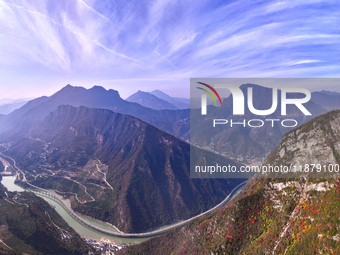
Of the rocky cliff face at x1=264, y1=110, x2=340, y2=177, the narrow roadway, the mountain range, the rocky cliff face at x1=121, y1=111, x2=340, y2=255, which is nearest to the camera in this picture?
the rocky cliff face at x1=121, y1=111, x2=340, y2=255

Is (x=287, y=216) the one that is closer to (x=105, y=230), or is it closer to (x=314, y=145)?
(x=314, y=145)

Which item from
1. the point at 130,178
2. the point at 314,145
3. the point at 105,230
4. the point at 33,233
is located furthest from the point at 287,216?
the point at 130,178

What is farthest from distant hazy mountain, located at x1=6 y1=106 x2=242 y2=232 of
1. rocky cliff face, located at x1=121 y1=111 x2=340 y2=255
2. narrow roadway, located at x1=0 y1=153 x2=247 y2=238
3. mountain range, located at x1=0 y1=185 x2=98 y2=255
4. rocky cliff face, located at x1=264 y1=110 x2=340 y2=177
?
rocky cliff face, located at x1=264 y1=110 x2=340 y2=177

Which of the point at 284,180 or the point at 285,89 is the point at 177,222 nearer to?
the point at 284,180

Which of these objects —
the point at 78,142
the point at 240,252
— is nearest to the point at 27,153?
the point at 78,142

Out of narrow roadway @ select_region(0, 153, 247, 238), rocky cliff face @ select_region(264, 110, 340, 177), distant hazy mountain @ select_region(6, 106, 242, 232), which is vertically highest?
rocky cliff face @ select_region(264, 110, 340, 177)

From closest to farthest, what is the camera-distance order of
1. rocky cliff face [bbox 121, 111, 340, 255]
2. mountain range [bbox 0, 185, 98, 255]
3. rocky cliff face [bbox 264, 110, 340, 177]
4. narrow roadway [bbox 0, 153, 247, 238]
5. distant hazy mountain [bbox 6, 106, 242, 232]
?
1. rocky cliff face [bbox 121, 111, 340, 255]
2. rocky cliff face [bbox 264, 110, 340, 177]
3. mountain range [bbox 0, 185, 98, 255]
4. narrow roadway [bbox 0, 153, 247, 238]
5. distant hazy mountain [bbox 6, 106, 242, 232]

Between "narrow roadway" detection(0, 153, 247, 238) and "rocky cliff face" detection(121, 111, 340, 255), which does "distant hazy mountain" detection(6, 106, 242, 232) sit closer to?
"narrow roadway" detection(0, 153, 247, 238)
